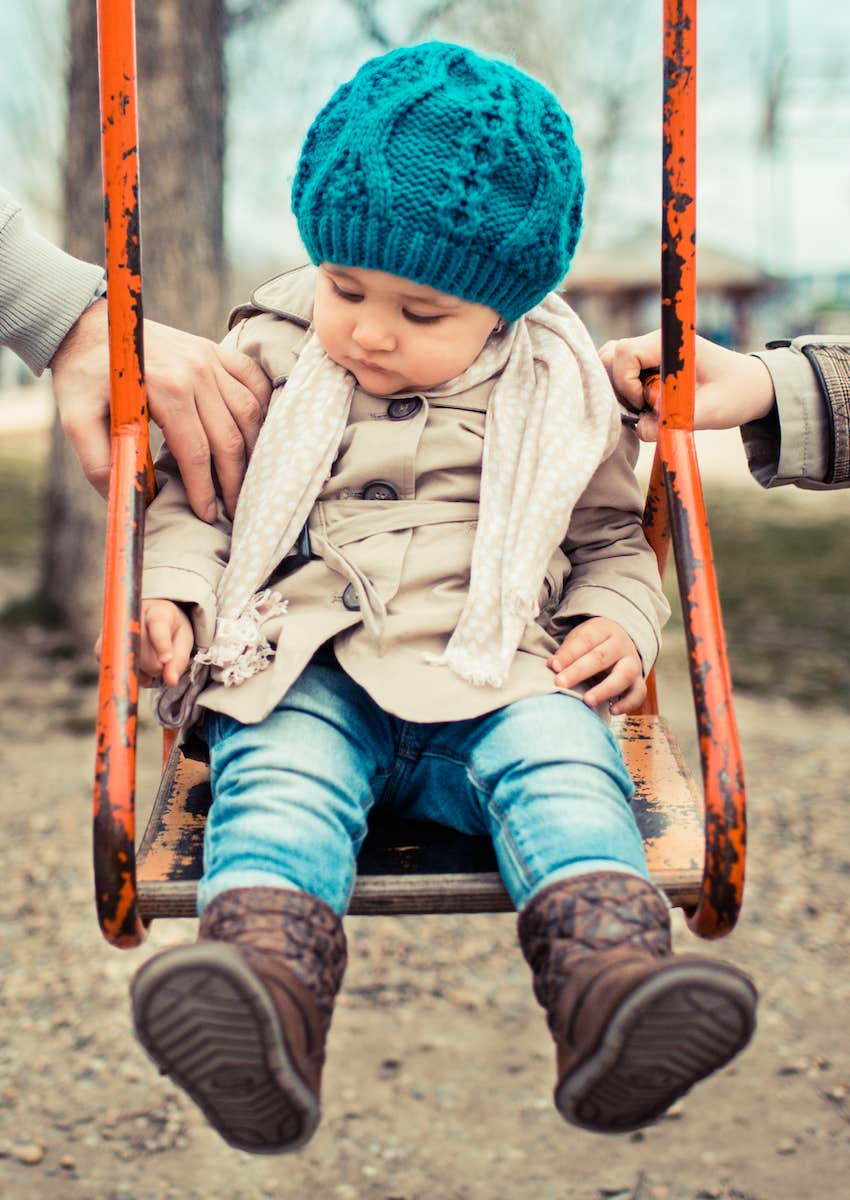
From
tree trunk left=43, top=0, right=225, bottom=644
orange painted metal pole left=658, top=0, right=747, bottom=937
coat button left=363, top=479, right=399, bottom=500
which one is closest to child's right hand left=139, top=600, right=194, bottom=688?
coat button left=363, top=479, right=399, bottom=500

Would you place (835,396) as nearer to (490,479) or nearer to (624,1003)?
(490,479)

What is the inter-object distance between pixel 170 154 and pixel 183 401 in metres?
3.13

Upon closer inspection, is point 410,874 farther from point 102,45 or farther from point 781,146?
point 781,146

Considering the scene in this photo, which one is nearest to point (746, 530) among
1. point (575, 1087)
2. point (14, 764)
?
point (14, 764)

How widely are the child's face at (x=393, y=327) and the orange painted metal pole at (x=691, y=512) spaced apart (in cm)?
22

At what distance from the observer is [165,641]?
147cm

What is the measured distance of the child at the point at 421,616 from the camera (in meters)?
1.18

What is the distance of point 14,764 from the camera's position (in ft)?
13.8

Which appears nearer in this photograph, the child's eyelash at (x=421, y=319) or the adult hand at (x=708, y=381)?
the child's eyelash at (x=421, y=319)

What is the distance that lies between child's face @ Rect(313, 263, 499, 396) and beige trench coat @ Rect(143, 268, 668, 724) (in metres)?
0.07

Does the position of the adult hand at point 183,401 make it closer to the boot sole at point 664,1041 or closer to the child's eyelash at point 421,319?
the child's eyelash at point 421,319

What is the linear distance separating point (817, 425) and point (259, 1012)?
3.22 feet

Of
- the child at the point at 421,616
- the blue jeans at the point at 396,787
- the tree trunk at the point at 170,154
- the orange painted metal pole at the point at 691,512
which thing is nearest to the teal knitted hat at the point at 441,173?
the child at the point at 421,616

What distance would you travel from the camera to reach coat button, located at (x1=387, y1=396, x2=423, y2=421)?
161 cm
